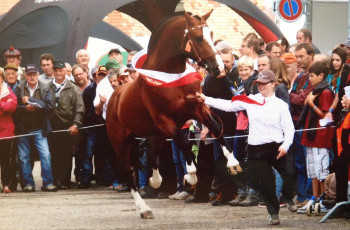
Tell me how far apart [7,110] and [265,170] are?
6539mm

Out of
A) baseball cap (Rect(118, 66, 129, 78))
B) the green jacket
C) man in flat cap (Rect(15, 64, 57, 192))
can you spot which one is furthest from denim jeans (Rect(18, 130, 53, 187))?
baseball cap (Rect(118, 66, 129, 78))

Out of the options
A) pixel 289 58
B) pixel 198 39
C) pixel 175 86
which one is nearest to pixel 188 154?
pixel 175 86

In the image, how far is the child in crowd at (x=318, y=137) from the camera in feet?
38.7

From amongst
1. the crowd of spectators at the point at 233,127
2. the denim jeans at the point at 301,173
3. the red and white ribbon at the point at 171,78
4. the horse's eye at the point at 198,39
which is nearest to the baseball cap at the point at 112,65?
the crowd of spectators at the point at 233,127

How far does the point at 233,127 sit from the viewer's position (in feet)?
43.6

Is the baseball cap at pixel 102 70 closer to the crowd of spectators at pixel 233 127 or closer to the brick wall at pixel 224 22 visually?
the crowd of spectators at pixel 233 127

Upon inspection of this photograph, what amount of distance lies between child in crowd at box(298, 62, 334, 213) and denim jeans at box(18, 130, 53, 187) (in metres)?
5.95

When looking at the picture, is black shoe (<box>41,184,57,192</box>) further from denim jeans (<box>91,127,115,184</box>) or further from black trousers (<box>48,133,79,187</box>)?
denim jeans (<box>91,127,115,184</box>)

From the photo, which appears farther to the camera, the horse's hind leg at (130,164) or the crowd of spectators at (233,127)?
the horse's hind leg at (130,164)

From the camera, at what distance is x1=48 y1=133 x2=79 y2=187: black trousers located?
55.6ft

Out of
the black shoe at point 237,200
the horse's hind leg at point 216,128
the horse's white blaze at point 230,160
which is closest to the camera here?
the horse's white blaze at point 230,160

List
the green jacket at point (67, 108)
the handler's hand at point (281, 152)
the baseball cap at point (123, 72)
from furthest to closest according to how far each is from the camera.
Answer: the green jacket at point (67, 108)
the baseball cap at point (123, 72)
the handler's hand at point (281, 152)

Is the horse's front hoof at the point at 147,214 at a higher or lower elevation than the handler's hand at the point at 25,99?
lower

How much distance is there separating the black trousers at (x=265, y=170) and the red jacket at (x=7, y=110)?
6274 millimetres
